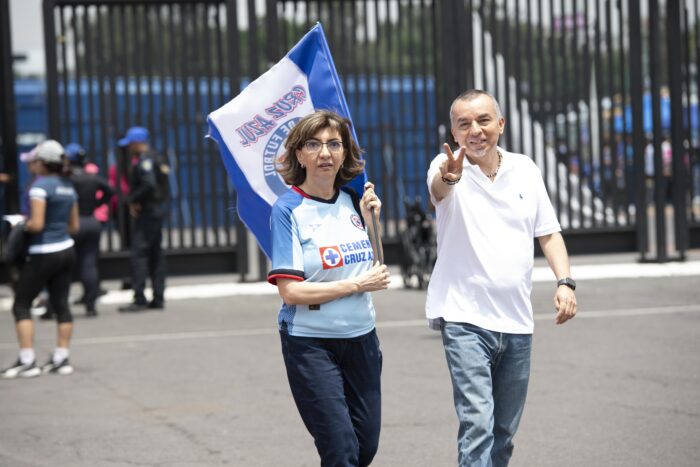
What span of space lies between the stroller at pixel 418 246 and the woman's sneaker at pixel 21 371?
564cm

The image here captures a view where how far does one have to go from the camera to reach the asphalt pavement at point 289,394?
7.11 meters

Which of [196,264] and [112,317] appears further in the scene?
[196,264]

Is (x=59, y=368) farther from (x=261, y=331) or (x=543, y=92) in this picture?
(x=543, y=92)

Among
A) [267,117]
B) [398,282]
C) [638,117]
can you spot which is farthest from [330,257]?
[638,117]

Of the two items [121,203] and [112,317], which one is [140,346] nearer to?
[112,317]

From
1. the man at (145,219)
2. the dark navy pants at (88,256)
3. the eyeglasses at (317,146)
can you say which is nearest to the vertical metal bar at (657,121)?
the man at (145,219)

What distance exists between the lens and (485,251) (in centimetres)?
524

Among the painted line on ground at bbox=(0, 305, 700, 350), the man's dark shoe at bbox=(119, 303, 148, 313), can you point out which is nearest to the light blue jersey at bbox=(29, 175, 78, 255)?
the painted line on ground at bbox=(0, 305, 700, 350)

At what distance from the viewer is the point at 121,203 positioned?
15.8 metres

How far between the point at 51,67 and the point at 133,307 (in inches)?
128

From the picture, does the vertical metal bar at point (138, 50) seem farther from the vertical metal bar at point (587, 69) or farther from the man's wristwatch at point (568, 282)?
the man's wristwatch at point (568, 282)

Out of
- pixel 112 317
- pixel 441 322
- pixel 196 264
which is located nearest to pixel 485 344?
pixel 441 322

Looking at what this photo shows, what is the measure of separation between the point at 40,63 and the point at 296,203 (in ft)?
120

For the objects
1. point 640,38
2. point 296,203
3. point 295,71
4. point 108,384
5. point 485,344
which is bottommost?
point 108,384
